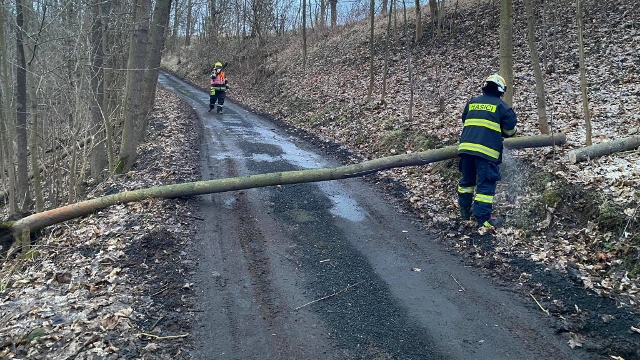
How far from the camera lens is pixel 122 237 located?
6.95 meters

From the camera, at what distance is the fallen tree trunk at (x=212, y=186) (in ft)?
27.4

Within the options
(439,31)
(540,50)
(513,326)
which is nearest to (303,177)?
(513,326)

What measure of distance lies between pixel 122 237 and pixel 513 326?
17.8 feet

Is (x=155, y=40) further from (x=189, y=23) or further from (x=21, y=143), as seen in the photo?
(x=189, y=23)

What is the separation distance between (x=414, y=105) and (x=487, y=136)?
7853mm

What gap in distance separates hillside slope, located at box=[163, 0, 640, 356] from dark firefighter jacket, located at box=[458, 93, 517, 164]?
3.77 feet

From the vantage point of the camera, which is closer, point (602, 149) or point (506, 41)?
point (602, 149)

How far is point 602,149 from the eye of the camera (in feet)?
24.6

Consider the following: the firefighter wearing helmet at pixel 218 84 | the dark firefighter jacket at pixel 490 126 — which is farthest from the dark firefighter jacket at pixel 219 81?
the dark firefighter jacket at pixel 490 126

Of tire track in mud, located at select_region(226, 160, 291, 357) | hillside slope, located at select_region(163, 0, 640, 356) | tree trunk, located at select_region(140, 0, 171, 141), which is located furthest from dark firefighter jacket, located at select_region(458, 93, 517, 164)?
tree trunk, located at select_region(140, 0, 171, 141)

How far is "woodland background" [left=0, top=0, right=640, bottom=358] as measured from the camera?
6535 millimetres

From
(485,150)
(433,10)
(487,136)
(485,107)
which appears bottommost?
(485,150)

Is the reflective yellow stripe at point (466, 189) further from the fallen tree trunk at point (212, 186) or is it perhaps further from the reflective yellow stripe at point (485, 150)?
the fallen tree trunk at point (212, 186)

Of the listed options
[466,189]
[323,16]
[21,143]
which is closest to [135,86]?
[21,143]
